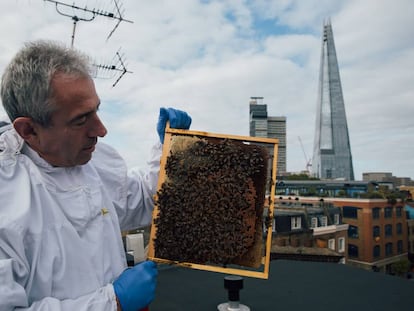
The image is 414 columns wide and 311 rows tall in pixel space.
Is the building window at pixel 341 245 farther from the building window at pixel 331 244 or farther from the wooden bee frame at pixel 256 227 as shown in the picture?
the wooden bee frame at pixel 256 227

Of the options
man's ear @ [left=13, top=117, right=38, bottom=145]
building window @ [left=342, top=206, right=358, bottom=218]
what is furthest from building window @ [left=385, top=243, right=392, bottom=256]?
man's ear @ [left=13, top=117, right=38, bottom=145]

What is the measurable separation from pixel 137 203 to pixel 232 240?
0.93 m

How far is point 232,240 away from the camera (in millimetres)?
2707

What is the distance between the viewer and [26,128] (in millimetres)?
2139

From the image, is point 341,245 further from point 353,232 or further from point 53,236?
point 53,236

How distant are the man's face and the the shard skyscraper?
12615 cm

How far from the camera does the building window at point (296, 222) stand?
106 ft

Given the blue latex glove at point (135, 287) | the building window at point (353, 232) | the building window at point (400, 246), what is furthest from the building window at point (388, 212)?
the blue latex glove at point (135, 287)

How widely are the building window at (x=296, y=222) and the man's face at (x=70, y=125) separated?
105 ft

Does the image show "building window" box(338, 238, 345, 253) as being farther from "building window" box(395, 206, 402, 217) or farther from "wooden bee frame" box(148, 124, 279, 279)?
"wooden bee frame" box(148, 124, 279, 279)

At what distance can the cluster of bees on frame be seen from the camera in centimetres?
269

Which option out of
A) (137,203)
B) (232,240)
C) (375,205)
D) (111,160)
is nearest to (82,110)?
(111,160)

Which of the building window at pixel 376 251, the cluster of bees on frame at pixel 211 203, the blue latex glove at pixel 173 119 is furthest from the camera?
the building window at pixel 376 251

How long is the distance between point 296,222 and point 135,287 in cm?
3288
